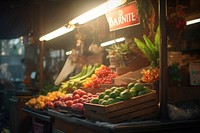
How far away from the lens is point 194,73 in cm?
406

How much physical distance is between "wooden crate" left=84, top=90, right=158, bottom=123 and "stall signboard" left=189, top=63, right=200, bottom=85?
2.56 feet

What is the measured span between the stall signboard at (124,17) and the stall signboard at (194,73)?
1371 mm

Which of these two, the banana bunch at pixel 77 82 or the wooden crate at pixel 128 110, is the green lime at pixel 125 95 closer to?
the wooden crate at pixel 128 110

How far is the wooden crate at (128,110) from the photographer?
328 cm

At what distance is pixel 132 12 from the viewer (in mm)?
5055

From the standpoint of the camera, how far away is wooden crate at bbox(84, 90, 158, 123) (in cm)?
328

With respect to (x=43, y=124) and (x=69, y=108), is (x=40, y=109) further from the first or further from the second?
(x=69, y=108)

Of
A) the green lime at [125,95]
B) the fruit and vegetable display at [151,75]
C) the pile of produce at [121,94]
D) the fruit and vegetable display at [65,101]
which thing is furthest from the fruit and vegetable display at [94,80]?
the green lime at [125,95]

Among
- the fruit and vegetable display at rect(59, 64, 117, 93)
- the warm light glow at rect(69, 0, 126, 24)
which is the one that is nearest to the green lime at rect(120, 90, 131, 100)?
the warm light glow at rect(69, 0, 126, 24)

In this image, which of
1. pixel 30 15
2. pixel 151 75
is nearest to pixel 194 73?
pixel 151 75

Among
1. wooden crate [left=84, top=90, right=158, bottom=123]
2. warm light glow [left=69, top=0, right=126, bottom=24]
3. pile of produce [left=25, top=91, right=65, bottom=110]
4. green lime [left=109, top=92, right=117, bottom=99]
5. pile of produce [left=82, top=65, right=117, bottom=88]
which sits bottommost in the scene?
pile of produce [left=25, top=91, right=65, bottom=110]

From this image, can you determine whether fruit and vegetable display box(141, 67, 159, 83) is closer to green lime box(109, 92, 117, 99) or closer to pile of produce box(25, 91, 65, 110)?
green lime box(109, 92, 117, 99)

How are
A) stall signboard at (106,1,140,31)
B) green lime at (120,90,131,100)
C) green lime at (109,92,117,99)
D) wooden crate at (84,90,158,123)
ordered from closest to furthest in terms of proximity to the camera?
wooden crate at (84,90,158,123), green lime at (120,90,131,100), green lime at (109,92,117,99), stall signboard at (106,1,140,31)

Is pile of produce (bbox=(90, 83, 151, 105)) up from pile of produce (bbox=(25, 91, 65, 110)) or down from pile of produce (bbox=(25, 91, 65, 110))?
up
